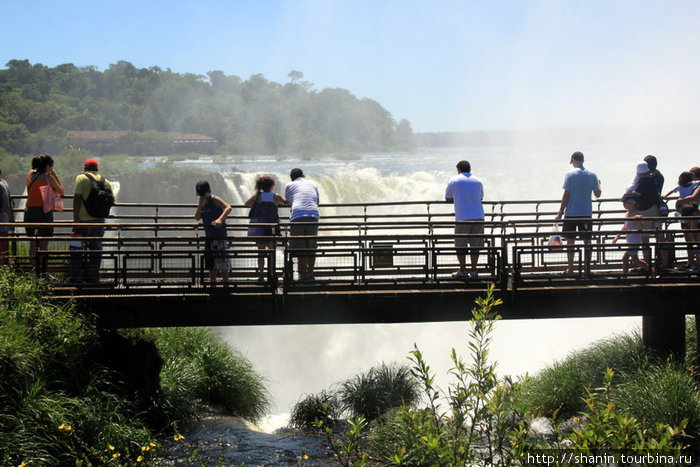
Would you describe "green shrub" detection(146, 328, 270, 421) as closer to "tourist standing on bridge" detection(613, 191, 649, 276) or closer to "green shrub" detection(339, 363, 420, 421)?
"green shrub" detection(339, 363, 420, 421)

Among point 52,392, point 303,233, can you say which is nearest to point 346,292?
point 303,233

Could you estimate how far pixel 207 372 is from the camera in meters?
13.9

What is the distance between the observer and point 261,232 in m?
11.5

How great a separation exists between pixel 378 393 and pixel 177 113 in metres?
91.2

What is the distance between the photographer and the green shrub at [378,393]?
43.1 ft

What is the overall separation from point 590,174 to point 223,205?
16.5ft

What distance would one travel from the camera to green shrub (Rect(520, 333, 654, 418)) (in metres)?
12.8

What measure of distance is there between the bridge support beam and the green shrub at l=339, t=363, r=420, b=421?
3.53m

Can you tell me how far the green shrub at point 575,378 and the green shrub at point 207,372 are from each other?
444cm

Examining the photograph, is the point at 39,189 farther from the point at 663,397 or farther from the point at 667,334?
the point at 667,334

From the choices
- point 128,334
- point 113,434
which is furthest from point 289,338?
point 113,434

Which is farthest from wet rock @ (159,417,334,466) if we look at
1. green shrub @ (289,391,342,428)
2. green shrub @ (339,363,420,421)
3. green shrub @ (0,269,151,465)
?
green shrub @ (339,363,420,421)

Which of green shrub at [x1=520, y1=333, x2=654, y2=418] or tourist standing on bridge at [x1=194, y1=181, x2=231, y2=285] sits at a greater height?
tourist standing on bridge at [x1=194, y1=181, x2=231, y2=285]

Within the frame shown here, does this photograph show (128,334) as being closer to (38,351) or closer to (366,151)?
(38,351)
